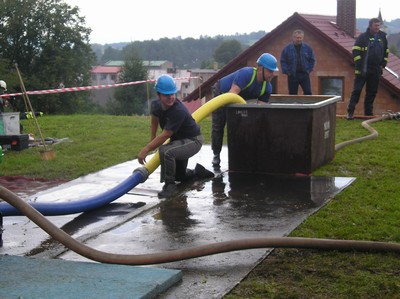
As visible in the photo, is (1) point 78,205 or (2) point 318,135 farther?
(2) point 318,135

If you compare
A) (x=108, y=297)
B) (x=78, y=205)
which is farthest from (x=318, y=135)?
(x=108, y=297)

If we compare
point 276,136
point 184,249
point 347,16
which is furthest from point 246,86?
point 347,16

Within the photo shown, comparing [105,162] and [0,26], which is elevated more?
[0,26]

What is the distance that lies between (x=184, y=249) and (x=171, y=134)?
8.47 feet

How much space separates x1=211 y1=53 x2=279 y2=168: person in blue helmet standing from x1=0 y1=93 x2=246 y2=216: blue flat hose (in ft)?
0.88

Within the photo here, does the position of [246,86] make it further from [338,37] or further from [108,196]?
[338,37]

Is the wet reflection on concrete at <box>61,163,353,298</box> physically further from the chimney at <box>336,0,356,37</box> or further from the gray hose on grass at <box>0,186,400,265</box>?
the chimney at <box>336,0,356,37</box>

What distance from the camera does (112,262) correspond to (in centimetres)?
503

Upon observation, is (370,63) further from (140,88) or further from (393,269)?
(140,88)

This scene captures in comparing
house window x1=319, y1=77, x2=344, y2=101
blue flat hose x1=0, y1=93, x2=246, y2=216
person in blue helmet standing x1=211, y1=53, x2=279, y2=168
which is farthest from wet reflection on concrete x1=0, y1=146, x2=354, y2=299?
house window x1=319, y1=77, x2=344, y2=101

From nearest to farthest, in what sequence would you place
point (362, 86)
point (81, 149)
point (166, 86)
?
point (166, 86) → point (81, 149) → point (362, 86)

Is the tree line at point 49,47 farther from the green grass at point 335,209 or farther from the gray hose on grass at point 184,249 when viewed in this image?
the gray hose on grass at point 184,249

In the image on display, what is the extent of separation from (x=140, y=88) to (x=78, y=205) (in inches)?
2766

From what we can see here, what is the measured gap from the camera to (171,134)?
7.53 metres
